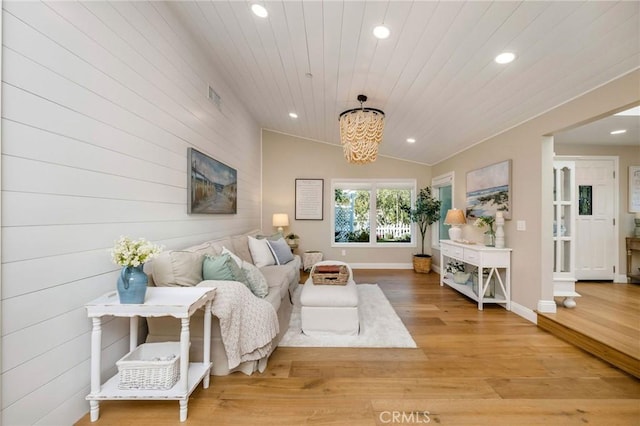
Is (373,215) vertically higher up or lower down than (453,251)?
higher up

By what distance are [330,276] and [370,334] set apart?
29.4 inches

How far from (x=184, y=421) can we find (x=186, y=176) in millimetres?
2125

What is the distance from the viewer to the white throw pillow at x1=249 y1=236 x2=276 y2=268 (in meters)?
3.86

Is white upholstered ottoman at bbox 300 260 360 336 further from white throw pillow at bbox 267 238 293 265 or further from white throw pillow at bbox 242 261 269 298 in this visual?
white throw pillow at bbox 267 238 293 265

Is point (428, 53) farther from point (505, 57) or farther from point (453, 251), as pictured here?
point (453, 251)

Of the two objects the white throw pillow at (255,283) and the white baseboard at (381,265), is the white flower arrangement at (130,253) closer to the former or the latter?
the white throw pillow at (255,283)

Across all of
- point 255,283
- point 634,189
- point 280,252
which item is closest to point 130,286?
point 255,283

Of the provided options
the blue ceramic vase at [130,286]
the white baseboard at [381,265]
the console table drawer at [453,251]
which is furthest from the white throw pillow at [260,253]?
the console table drawer at [453,251]

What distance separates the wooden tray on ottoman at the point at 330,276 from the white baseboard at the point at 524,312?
2.27m

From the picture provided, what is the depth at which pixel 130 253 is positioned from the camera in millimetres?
1587

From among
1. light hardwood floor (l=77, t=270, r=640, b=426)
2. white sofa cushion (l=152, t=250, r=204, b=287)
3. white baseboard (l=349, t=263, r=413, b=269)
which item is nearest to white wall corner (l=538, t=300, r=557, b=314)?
light hardwood floor (l=77, t=270, r=640, b=426)

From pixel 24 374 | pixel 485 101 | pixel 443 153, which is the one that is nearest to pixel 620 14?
pixel 485 101

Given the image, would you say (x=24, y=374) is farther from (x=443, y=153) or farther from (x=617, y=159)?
(x=617, y=159)

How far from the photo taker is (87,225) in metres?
1.62
